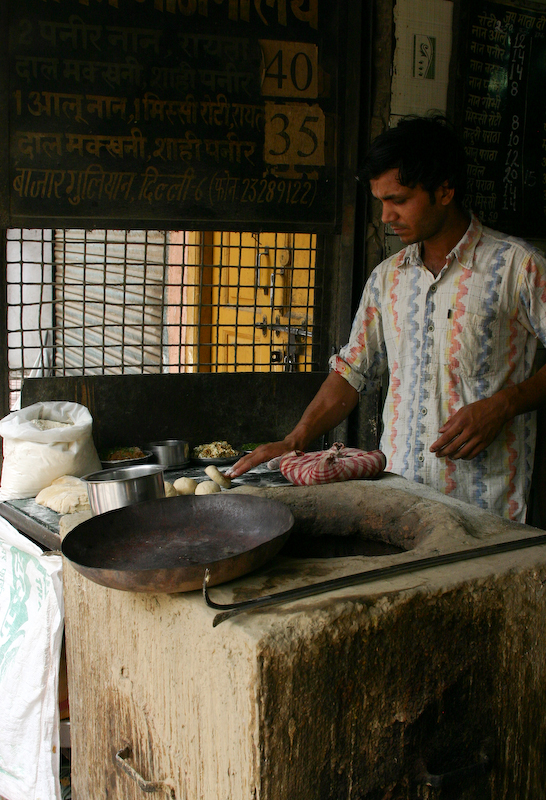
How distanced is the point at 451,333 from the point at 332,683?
161 centimetres

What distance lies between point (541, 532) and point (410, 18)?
266cm

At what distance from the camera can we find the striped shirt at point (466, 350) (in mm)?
2504

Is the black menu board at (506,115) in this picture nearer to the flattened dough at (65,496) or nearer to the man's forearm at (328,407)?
the man's forearm at (328,407)

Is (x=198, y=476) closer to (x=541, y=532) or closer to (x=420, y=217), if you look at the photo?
(x=420, y=217)

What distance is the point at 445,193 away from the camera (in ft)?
8.29

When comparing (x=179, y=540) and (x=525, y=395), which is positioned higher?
(x=525, y=395)

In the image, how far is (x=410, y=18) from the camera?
332 centimetres

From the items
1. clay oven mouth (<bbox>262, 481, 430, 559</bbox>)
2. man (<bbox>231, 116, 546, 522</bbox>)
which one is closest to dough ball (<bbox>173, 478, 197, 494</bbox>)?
man (<bbox>231, 116, 546, 522</bbox>)

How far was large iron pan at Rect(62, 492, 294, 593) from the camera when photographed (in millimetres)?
1330

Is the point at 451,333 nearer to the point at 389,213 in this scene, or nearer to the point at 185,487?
the point at 389,213

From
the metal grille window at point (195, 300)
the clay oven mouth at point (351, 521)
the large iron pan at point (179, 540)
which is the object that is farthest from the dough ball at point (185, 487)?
the metal grille window at point (195, 300)

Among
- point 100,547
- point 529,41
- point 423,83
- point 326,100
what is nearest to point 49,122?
point 326,100

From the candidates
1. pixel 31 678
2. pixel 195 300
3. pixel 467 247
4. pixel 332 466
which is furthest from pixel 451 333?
pixel 195 300

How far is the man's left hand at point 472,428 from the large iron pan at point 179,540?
0.83 meters
